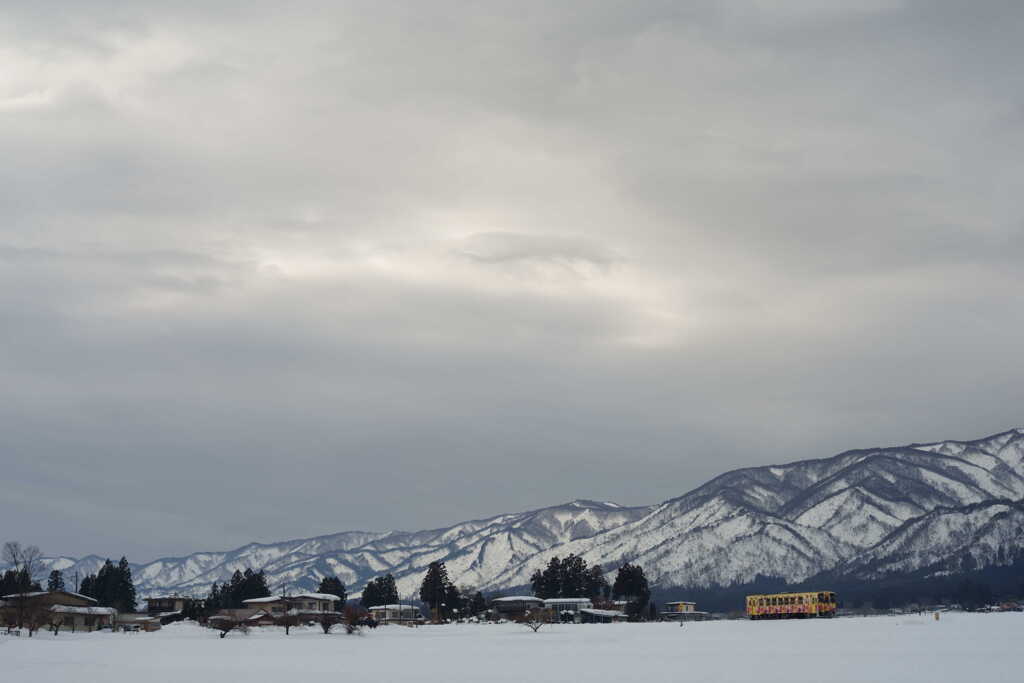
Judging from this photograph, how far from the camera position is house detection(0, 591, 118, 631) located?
150 meters

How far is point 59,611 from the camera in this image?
547 ft

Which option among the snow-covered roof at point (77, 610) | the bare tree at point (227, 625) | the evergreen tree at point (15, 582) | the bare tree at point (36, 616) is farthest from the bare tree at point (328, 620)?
the evergreen tree at point (15, 582)

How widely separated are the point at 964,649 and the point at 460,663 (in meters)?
35.8

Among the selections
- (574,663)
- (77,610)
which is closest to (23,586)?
(77,610)

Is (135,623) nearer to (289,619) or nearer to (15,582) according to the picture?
(15,582)

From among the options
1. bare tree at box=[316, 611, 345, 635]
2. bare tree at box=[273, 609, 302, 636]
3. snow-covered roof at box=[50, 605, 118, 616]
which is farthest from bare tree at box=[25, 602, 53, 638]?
bare tree at box=[316, 611, 345, 635]

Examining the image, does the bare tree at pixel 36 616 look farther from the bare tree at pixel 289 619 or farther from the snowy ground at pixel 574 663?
the snowy ground at pixel 574 663

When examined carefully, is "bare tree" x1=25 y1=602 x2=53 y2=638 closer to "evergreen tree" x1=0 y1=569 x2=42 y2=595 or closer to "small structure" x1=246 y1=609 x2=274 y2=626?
"evergreen tree" x1=0 y1=569 x2=42 y2=595

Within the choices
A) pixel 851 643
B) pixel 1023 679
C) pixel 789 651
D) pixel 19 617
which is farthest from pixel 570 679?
pixel 19 617

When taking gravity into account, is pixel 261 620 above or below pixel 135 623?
above

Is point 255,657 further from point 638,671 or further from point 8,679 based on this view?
point 638,671

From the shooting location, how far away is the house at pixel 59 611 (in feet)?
492

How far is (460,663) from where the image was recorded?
68688 millimetres

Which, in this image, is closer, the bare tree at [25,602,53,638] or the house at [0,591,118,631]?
the bare tree at [25,602,53,638]
